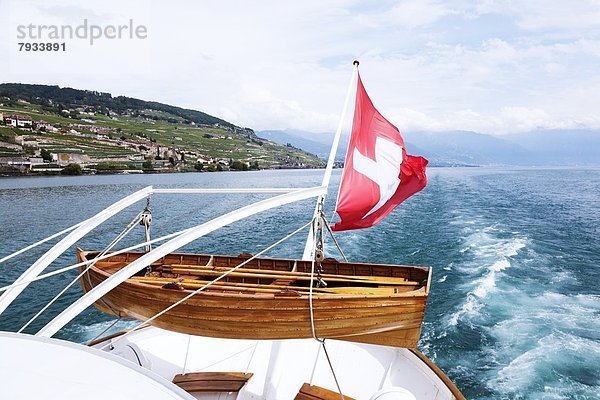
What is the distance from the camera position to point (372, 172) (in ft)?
41.2

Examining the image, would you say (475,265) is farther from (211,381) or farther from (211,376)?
(211,381)

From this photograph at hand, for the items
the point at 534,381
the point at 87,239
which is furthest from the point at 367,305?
the point at 87,239

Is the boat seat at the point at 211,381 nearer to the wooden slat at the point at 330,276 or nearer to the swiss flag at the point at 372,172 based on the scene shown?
the wooden slat at the point at 330,276

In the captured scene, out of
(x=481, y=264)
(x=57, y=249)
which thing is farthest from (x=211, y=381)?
(x=481, y=264)

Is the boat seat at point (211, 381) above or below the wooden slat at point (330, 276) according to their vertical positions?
below

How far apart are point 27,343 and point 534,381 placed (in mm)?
15701

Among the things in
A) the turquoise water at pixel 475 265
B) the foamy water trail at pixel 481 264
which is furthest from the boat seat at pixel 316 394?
the foamy water trail at pixel 481 264

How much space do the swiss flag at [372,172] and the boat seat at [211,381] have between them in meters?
5.29

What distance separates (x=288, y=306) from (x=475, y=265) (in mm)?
22106

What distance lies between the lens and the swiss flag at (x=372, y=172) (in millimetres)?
12203

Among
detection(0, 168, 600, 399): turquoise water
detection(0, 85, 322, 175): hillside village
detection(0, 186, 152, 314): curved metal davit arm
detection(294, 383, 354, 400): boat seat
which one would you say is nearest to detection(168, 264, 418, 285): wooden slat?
detection(0, 186, 152, 314): curved metal davit arm

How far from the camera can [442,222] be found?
4322 centimetres

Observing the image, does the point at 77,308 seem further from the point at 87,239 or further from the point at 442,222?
the point at 442,222

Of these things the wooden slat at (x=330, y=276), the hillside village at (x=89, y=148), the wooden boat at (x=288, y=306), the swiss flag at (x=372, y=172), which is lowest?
the wooden boat at (x=288, y=306)
